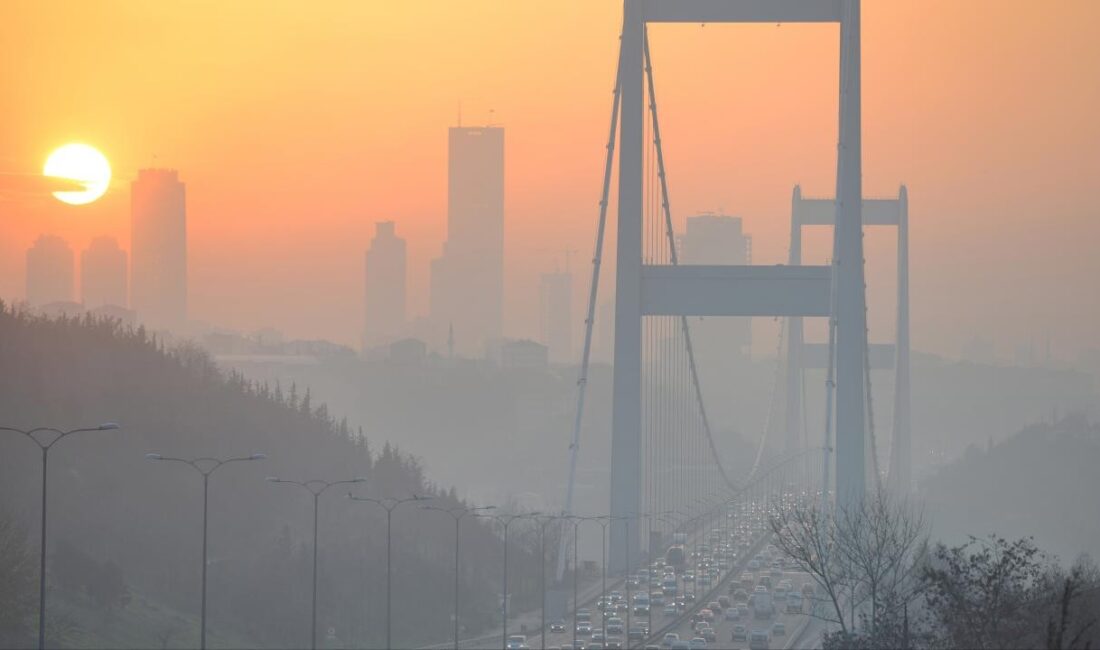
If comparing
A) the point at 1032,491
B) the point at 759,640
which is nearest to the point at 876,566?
the point at 759,640

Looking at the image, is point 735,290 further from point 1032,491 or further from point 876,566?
point 1032,491

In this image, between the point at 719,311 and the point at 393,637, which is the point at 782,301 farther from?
the point at 393,637

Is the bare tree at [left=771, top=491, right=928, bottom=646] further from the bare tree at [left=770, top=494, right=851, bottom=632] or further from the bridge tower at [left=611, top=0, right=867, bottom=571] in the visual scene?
the bridge tower at [left=611, top=0, right=867, bottom=571]

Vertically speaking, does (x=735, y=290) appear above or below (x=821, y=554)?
above

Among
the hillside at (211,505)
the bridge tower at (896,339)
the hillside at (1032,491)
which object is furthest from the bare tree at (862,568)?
the hillside at (1032,491)

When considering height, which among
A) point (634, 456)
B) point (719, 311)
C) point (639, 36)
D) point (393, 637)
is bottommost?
point (393, 637)

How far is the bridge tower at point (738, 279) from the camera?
53.1 meters

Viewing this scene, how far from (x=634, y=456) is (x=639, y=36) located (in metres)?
10.0

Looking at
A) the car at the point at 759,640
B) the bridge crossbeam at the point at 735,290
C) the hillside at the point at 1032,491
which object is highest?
the bridge crossbeam at the point at 735,290

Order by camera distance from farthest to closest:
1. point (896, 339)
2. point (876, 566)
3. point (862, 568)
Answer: point (896, 339) < point (862, 568) < point (876, 566)

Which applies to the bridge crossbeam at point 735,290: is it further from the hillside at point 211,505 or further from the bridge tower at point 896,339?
the bridge tower at point 896,339

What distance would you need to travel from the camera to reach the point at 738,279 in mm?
54281

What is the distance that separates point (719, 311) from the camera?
54.8 meters

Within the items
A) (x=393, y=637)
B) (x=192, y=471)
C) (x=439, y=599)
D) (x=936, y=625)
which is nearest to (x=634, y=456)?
(x=393, y=637)
